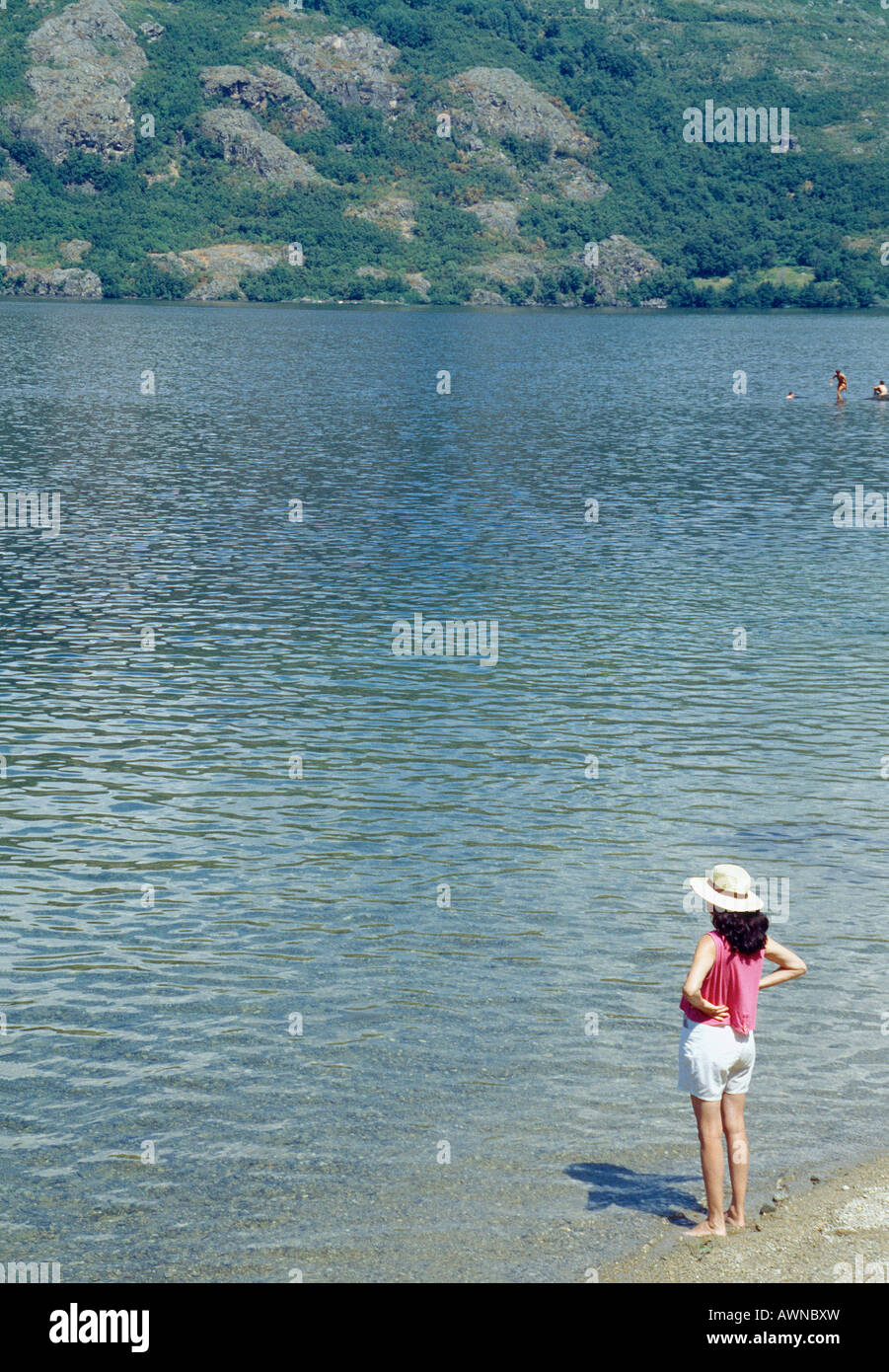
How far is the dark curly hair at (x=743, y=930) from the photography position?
1425 centimetres

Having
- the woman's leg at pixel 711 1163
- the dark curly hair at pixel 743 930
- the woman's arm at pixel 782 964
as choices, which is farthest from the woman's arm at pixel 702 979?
the woman's leg at pixel 711 1163

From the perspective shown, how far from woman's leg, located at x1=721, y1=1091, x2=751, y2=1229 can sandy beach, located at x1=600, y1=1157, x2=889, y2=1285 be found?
210 millimetres

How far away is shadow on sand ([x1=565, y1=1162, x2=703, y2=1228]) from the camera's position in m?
15.6

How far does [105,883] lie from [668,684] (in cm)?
1720

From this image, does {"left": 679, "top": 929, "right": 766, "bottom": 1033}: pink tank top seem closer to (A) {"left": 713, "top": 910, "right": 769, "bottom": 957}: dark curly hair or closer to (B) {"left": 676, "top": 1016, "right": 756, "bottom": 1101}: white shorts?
(A) {"left": 713, "top": 910, "right": 769, "bottom": 957}: dark curly hair

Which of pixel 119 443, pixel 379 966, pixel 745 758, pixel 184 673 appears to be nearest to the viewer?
pixel 379 966

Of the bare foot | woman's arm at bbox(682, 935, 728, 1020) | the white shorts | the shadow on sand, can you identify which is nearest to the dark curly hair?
woman's arm at bbox(682, 935, 728, 1020)

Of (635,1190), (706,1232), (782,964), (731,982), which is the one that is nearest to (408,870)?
(635,1190)

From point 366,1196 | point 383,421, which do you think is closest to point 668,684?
point 366,1196

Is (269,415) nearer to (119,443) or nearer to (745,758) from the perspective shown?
(119,443)

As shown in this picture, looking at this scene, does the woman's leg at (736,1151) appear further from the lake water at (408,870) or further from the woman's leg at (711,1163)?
the lake water at (408,870)

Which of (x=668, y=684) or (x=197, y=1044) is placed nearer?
(x=197, y=1044)

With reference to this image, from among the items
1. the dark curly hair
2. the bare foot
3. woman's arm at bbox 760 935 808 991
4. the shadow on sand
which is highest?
the dark curly hair

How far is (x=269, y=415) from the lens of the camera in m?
101
